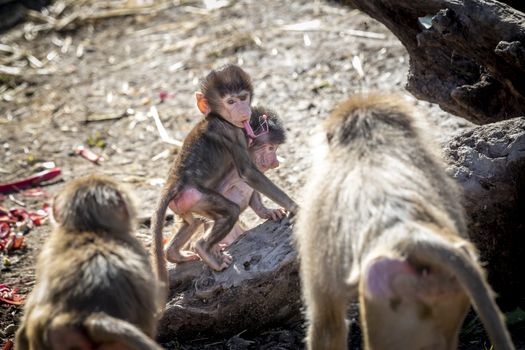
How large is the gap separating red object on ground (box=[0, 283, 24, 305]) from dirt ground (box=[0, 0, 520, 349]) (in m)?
0.46

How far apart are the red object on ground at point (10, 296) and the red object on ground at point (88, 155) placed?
240 centimetres

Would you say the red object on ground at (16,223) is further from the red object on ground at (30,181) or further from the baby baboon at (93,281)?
the baby baboon at (93,281)

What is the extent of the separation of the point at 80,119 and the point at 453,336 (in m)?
5.82

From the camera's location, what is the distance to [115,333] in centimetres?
370

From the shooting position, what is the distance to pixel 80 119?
8.81 m

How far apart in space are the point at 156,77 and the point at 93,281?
18.5 ft

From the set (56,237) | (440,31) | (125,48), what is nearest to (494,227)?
(440,31)

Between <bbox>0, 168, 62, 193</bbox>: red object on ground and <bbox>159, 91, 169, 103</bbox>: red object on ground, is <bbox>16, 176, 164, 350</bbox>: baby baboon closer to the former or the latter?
<bbox>0, 168, 62, 193</bbox>: red object on ground

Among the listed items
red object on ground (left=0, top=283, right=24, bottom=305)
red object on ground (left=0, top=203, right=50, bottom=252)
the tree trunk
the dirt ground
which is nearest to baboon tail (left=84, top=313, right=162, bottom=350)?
red object on ground (left=0, top=283, right=24, bottom=305)

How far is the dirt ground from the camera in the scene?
7.81m

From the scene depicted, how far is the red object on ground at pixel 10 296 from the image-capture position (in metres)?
5.59

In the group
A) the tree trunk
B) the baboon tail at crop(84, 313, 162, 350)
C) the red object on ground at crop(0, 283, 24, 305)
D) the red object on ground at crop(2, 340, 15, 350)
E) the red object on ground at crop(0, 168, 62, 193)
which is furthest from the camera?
the red object on ground at crop(0, 168, 62, 193)

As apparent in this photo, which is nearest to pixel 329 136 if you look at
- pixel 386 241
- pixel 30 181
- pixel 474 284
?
pixel 386 241

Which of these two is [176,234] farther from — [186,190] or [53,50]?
[53,50]
